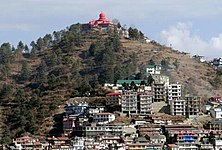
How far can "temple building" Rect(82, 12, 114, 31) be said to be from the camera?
96250 millimetres

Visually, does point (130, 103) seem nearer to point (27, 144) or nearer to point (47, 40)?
point (27, 144)

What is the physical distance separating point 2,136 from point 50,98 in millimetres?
9421

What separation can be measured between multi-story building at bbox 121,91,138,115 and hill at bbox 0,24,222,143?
5662mm

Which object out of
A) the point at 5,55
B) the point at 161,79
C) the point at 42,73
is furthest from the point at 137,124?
the point at 5,55

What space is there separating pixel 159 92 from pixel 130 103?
4251 mm

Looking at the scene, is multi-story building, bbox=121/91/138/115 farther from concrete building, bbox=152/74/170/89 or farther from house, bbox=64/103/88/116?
concrete building, bbox=152/74/170/89

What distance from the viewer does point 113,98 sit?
65.8 meters

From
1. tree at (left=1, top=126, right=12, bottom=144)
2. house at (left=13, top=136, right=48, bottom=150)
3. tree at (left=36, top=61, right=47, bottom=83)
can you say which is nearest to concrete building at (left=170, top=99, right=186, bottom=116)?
house at (left=13, top=136, right=48, bottom=150)

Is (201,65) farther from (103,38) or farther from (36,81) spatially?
(36,81)

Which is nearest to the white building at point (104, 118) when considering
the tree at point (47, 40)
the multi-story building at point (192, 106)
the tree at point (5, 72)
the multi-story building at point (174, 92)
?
the multi-story building at point (174, 92)

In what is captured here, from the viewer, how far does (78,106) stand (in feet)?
216

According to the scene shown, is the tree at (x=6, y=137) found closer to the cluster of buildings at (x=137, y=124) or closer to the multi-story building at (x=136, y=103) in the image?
the cluster of buildings at (x=137, y=124)

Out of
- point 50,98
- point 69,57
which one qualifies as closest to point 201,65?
point 69,57

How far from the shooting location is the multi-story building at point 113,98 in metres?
65.1
